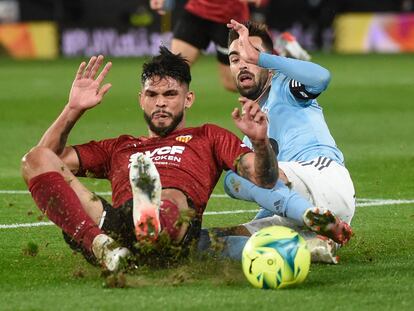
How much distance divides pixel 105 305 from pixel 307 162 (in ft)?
7.07

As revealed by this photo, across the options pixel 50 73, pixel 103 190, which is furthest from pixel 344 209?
pixel 50 73

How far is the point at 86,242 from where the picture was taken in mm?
6770

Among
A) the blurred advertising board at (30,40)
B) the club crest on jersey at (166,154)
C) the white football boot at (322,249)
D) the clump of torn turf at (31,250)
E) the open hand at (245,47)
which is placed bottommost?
the blurred advertising board at (30,40)

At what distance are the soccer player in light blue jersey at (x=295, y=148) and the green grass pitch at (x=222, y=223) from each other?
0.33 metres

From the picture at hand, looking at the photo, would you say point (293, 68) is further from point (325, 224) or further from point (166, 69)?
point (325, 224)

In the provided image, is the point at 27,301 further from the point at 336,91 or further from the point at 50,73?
the point at 50,73

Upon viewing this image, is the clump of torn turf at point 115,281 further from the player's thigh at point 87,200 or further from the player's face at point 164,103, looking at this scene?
the player's face at point 164,103

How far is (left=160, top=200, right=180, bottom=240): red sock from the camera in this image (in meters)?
6.69

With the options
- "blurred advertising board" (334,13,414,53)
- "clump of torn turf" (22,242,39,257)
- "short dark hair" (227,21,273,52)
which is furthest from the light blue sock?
"blurred advertising board" (334,13,414,53)

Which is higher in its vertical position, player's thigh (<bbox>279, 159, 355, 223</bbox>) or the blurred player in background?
player's thigh (<bbox>279, 159, 355, 223</bbox>)

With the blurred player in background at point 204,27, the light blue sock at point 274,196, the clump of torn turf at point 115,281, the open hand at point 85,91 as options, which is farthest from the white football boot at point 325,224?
the blurred player in background at point 204,27

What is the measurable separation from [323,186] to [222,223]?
4.95ft

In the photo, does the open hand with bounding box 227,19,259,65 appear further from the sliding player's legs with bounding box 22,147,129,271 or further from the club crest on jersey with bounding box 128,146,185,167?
the sliding player's legs with bounding box 22,147,129,271

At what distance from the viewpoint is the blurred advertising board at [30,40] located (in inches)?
1104
